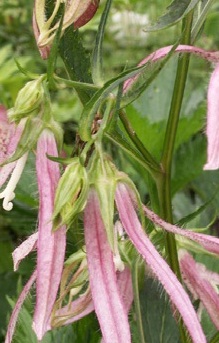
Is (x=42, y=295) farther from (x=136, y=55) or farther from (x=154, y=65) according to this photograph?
(x=136, y=55)

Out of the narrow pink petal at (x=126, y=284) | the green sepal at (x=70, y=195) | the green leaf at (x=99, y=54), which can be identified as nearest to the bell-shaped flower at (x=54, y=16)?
the green leaf at (x=99, y=54)

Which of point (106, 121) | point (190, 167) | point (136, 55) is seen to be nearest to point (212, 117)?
point (106, 121)

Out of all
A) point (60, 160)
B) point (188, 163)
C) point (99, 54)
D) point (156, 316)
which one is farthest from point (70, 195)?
point (188, 163)

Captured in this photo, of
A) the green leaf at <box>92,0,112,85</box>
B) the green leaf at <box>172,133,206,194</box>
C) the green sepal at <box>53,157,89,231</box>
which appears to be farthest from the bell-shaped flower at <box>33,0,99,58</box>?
the green leaf at <box>172,133,206,194</box>

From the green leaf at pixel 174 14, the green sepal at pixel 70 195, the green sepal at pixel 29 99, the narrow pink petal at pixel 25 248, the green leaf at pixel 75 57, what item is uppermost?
the green leaf at pixel 174 14

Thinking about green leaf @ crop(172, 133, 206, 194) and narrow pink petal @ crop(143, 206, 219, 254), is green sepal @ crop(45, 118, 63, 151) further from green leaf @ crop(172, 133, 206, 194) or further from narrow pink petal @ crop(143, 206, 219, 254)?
green leaf @ crop(172, 133, 206, 194)

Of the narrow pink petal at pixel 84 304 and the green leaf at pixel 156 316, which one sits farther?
the green leaf at pixel 156 316

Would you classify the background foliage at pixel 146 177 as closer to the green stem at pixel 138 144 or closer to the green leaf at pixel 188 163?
the green leaf at pixel 188 163
